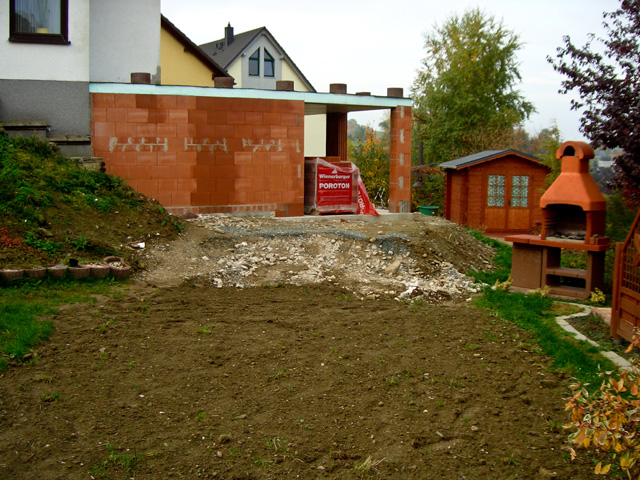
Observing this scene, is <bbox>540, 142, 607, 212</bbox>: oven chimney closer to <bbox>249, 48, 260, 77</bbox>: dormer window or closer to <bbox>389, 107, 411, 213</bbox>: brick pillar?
<bbox>389, 107, 411, 213</bbox>: brick pillar

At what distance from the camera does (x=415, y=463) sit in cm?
484

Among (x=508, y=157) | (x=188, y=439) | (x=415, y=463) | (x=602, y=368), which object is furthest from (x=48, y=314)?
(x=508, y=157)

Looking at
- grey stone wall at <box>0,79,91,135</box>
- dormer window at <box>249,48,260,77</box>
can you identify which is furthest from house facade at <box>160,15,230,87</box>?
dormer window at <box>249,48,260,77</box>

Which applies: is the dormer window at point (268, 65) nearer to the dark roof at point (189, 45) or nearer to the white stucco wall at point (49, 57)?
the dark roof at point (189, 45)

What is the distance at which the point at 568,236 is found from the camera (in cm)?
1112

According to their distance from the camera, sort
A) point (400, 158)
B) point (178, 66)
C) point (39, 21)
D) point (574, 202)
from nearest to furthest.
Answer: point (574, 202) → point (39, 21) → point (400, 158) → point (178, 66)

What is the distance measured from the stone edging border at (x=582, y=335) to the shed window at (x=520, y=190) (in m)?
11.9

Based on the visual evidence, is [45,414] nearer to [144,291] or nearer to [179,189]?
[144,291]

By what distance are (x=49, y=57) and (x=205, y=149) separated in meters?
3.80

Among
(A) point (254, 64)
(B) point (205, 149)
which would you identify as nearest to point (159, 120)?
(B) point (205, 149)

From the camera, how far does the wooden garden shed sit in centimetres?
2123

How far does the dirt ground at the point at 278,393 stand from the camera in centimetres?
480

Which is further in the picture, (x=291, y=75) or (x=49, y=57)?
(x=291, y=75)

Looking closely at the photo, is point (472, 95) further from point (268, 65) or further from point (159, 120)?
point (159, 120)
